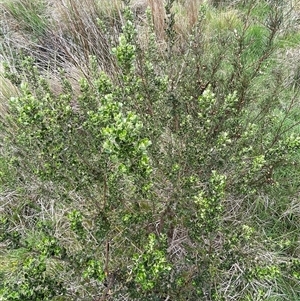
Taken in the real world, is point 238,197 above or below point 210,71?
below

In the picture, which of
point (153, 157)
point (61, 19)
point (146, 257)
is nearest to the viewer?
point (146, 257)

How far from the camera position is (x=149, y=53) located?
2086mm

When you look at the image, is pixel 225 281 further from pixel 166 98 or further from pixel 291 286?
pixel 166 98

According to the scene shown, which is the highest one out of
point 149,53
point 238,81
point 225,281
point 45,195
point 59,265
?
point 149,53

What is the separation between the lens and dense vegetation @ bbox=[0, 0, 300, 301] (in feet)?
4.54

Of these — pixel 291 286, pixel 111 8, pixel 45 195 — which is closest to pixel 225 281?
pixel 291 286

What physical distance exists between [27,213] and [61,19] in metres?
2.08

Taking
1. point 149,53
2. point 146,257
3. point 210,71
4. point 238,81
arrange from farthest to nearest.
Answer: point 210,71
point 238,81
point 149,53
point 146,257

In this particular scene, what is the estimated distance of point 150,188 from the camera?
158cm

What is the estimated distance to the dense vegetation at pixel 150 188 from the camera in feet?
4.54

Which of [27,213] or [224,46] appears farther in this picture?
[224,46]

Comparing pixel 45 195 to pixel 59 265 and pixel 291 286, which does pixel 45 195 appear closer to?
pixel 59 265

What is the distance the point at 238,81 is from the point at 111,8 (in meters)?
1.95

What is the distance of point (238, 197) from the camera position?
86.0 inches
